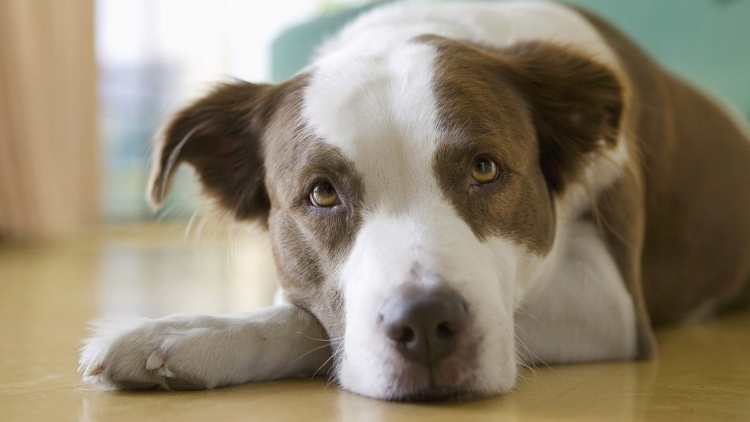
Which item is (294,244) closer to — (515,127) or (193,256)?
(515,127)

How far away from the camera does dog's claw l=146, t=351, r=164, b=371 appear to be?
199 centimetres

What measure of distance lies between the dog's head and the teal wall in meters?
2.08

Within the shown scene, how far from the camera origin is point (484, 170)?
2152mm

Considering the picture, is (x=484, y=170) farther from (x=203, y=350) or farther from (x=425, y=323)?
(x=203, y=350)

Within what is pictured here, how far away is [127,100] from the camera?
837cm

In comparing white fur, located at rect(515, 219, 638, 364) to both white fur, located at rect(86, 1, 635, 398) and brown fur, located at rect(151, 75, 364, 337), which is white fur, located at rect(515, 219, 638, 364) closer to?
white fur, located at rect(86, 1, 635, 398)

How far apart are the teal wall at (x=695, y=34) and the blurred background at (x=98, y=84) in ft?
8.78

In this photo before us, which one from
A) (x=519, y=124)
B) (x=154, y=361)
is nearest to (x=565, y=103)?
(x=519, y=124)

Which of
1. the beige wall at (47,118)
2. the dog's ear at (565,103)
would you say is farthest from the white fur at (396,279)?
the beige wall at (47,118)

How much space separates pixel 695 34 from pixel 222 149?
3.14 metres

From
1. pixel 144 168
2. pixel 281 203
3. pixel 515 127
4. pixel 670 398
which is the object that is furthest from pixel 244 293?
pixel 144 168

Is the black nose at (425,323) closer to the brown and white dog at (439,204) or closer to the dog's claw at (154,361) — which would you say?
the brown and white dog at (439,204)

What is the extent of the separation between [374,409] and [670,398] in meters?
0.70

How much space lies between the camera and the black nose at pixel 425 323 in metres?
1.72
